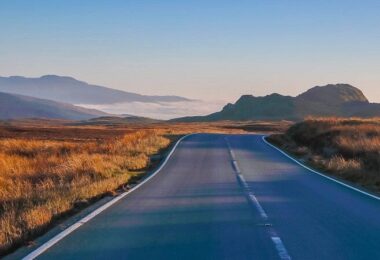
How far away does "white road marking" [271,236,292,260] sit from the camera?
8156mm

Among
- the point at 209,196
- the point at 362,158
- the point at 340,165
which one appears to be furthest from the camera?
the point at 362,158

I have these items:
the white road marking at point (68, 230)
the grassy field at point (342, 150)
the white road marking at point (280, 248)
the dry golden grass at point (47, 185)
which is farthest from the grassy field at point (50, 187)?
the grassy field at point (342, 150)

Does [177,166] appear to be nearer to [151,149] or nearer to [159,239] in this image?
[151,149]

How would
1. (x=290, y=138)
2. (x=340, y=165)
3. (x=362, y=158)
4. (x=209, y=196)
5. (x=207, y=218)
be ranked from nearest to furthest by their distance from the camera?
(x=207, y=218)
(x=209, y=196)
(x=340, y=165)
(x=362, y=158)
(x=290, y=138)

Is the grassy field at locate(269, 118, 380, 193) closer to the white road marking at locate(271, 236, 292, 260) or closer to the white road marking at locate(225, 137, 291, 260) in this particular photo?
the white road marking at locate(225, 137, 291, 260)

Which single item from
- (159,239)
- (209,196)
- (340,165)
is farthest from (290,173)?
(159,239)

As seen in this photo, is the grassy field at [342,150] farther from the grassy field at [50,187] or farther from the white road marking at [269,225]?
the grassy field at [50,187]

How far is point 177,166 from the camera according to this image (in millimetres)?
23828

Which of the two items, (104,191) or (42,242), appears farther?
(104,191)

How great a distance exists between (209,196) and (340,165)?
9.87 meters

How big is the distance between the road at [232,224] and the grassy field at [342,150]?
2378mm

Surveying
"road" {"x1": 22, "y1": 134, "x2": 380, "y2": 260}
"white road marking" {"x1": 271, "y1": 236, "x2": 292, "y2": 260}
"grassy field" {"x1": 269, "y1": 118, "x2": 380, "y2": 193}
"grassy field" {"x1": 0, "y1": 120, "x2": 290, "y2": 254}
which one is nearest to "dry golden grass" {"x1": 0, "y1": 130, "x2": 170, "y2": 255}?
"grassy field" {"x1": 0, "y1": 120, "x2": 290, "y2": 254}

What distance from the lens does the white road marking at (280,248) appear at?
8.16m

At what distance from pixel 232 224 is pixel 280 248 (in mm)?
2012
